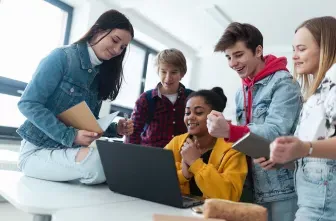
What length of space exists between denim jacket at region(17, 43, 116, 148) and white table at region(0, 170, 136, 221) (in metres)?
0.18

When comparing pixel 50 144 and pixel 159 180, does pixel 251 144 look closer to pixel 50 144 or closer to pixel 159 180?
pixel 159 180

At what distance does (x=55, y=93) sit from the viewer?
141 centimetres

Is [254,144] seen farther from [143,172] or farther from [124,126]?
[124,126]

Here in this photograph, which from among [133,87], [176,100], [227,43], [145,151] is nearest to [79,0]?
[133,87]

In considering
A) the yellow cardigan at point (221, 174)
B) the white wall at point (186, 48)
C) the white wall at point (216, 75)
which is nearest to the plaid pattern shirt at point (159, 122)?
the yellow cardigan at point (221, 174)

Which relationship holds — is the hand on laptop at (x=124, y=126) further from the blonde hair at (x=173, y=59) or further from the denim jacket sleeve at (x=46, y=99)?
the blonde hair at (x=173, y=59)

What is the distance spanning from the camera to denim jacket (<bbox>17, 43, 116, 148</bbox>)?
1280 millimetres

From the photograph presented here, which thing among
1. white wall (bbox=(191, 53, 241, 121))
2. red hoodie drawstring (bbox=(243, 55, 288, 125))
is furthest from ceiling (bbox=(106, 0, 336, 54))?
red hoodie drawstring (bbox=(243, 55, 288, 125))

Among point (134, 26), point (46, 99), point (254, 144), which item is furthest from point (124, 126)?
point (134, 26)

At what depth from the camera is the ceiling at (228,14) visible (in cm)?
379

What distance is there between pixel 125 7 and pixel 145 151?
3428mm

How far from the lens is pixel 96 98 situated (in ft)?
5.29

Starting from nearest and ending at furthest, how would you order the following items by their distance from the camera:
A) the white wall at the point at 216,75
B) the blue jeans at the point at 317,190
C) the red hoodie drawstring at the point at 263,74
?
the blue jeans at the point at 317,190 < the red hoodie drawstring at the point at 263,74 < the white wall at the point at 216,75

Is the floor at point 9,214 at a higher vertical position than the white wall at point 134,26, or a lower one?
lower
